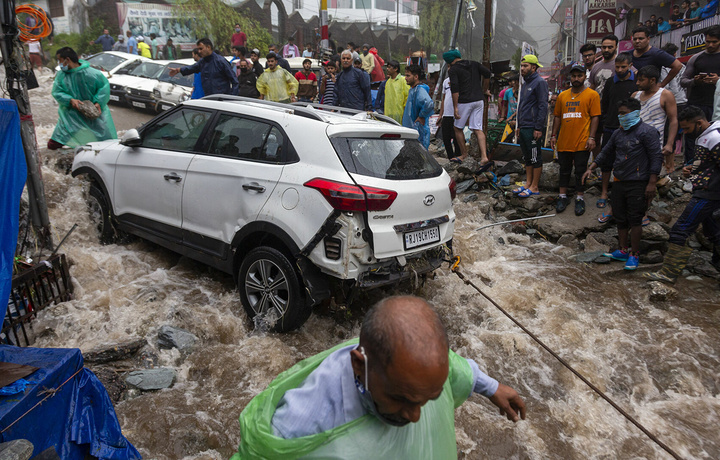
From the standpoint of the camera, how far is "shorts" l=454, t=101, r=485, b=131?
876 cm

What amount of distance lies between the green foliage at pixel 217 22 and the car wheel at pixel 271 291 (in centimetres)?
2939

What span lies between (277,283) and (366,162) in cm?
124

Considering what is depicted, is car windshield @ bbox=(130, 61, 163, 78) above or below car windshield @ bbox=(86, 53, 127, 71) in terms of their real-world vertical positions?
below

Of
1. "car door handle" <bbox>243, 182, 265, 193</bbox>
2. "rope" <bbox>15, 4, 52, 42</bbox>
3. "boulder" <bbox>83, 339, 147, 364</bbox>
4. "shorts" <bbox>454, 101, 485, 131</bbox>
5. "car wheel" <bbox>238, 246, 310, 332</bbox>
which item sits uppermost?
"rope" <bbox>15, 4, 52, 42</bbox>

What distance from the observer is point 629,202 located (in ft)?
18.3

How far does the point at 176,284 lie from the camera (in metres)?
5.14

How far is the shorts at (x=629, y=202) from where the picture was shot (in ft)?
18.0

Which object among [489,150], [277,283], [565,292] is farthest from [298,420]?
[489,150]

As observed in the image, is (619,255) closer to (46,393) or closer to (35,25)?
(46,393)

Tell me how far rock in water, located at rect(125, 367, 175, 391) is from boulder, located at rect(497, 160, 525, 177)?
23.0 ft

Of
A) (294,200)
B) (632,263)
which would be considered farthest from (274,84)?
(632,263)

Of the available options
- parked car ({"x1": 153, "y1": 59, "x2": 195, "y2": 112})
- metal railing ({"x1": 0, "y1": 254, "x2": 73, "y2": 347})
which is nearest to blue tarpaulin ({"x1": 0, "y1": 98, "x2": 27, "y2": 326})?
metal railing ({"x1": 0, "y1": 254, "x2": 73, "y2": 347})

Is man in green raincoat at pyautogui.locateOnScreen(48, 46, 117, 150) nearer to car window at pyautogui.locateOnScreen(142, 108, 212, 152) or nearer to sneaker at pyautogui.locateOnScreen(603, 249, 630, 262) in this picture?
car window at pyautogui.locateOnScreen(142, 108, 212, 152)

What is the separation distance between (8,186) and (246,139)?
1858 mm
